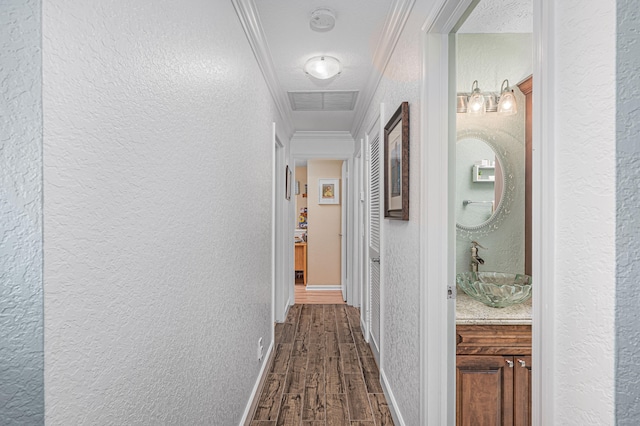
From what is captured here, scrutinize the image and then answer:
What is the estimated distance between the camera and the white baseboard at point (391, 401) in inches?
80.2

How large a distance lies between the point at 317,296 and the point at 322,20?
406 centimetres

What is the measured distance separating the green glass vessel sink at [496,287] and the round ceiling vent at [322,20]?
1625 millimetres

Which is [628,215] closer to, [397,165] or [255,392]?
[397,165]

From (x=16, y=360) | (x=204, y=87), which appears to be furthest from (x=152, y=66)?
(x=16, y=360)

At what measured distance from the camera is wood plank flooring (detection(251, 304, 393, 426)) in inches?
87.7

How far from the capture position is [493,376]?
1.59 metres

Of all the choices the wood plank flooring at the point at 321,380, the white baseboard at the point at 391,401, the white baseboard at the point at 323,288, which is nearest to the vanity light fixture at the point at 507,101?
the white baseboard at the point at 391,401

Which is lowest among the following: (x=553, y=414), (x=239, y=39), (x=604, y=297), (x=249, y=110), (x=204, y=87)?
(x=553, y=414)

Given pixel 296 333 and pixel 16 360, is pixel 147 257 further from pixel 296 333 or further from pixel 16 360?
pixel 296 333

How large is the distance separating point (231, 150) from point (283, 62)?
1298 mm

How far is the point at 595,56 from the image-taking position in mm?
646

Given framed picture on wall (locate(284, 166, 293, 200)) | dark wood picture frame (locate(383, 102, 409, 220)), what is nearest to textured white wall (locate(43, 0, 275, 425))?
dark wood picture frame (locate(383, 102, 409, 220))

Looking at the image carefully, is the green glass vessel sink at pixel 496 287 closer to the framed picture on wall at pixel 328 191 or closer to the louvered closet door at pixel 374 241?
the louvered closet door at pixel 374 241

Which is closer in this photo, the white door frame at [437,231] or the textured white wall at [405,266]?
the white door frame at [437,231]
